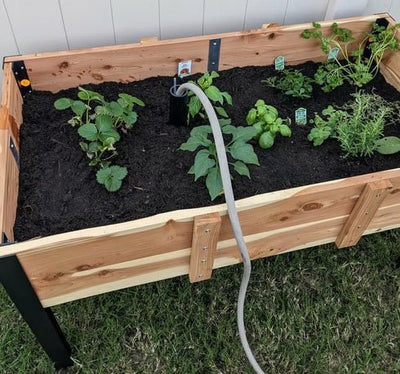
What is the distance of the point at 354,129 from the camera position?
1477 millimetres

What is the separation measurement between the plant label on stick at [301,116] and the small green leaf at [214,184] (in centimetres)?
49

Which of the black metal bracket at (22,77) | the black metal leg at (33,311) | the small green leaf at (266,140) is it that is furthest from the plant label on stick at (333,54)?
the black metal leg at (33,311)

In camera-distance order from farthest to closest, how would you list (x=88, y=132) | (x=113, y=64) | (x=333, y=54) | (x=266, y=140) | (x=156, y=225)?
1. (x=333, y=54)
2. (x=113, y=64)
3. (x=266, y=140)
4. (x=88, y=132)
5. (x=156, y=225)

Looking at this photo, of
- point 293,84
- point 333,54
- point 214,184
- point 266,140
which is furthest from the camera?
point 333,54

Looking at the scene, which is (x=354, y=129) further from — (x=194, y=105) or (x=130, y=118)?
(x=130, y=118)

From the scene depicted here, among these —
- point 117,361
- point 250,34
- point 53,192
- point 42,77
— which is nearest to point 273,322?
point 117,361

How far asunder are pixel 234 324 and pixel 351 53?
3.82 feet

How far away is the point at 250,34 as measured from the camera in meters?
1.66

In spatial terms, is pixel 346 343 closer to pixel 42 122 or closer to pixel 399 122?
pixel 399 122

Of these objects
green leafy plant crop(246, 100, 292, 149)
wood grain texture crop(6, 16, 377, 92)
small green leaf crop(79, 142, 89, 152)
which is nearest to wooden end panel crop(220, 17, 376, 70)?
wood grain texture crop(6, 16, 377, 92)

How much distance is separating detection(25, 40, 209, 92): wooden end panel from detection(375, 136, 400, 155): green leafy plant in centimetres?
69

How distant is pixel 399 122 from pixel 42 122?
1.26 metres

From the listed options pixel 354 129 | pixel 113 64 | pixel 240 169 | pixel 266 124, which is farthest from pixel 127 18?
pixel 354 129

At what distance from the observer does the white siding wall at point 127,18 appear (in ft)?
5.04
